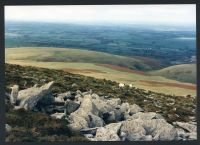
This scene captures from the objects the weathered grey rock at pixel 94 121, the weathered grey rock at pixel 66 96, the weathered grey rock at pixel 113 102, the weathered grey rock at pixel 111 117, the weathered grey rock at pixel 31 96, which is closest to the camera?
the weathered grey rock at pixel 31 96

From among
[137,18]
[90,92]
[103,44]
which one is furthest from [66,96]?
[137,18]

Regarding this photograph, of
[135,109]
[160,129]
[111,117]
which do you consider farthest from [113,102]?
[160,129]

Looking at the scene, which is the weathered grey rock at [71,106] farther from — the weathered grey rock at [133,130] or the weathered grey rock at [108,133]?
the weathered grey rock at [133,130]

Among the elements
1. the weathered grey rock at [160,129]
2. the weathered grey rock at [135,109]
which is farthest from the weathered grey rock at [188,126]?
the weathered grey rock at [135,109]

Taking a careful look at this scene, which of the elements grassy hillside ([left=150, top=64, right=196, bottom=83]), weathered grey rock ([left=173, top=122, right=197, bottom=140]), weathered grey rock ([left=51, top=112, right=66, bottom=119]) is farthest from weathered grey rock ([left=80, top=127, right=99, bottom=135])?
grassy hillside ([left=150, top=64, right=196, bottom=83])

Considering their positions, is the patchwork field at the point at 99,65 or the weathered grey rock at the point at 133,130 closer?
the weathered grey rock at the point at 133,130

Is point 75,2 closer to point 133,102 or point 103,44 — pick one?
point 103,44
